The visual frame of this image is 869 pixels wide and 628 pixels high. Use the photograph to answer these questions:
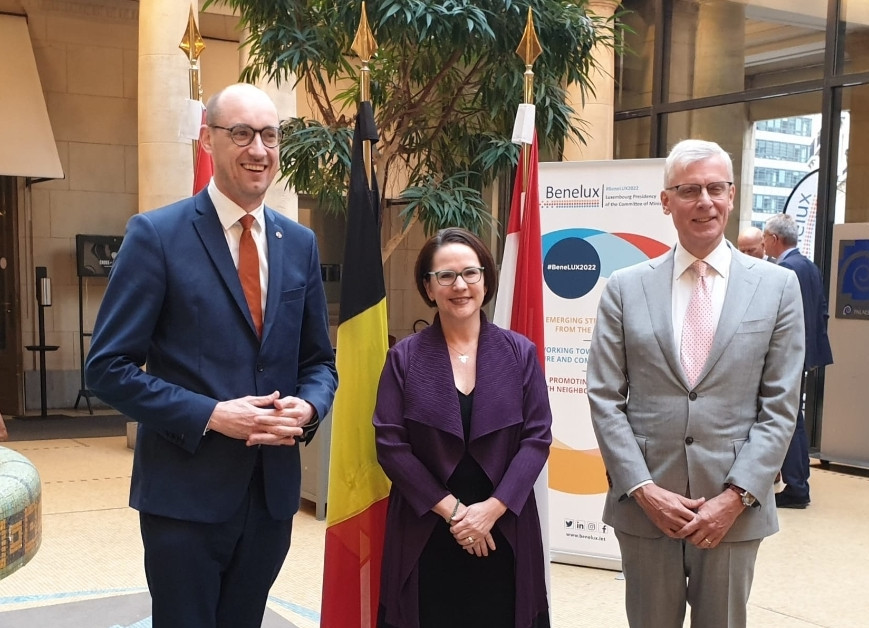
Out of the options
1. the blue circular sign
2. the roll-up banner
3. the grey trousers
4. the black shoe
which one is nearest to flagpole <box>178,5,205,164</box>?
the roll-up banner

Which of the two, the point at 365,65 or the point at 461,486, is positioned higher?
the point at 365,65

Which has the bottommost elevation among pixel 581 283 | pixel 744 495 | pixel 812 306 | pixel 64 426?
pixel 64 426

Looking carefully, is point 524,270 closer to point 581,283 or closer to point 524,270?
point 524,270

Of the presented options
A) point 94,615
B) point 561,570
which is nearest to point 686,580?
point 561,570

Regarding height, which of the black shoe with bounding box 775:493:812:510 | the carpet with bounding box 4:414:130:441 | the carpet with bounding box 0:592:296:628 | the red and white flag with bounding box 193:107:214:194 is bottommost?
the carpet with bounding box 4:414:130:441

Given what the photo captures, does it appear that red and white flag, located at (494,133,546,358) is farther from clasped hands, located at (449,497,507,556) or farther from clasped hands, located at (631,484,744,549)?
clasped hands, located at (631,484,744,549)

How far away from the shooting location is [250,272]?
6.82 feet

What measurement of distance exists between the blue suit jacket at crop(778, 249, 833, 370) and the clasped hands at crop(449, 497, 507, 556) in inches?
172

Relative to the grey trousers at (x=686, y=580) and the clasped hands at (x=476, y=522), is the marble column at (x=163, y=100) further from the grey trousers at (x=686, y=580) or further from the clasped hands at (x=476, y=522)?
the grey trousers at (x=686, y=580)

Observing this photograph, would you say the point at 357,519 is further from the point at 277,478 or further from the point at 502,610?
the point at 277,478

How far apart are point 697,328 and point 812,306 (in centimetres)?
443

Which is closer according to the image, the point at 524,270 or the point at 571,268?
the point at 524,270

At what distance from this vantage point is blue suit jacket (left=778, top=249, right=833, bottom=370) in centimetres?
612

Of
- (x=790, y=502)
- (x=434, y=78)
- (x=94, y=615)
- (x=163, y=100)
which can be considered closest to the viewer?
(x=94, y=615)
